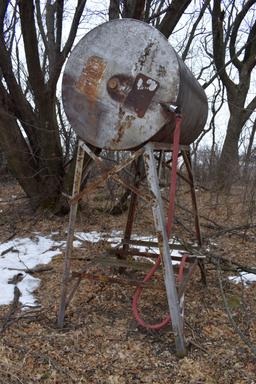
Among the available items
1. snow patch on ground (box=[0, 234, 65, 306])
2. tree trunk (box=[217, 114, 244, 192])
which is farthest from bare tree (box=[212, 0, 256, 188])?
snow patch on ground (box=[0, 234, 65, 306])

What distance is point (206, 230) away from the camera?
799cm

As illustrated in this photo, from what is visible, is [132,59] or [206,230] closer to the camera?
[132,59]

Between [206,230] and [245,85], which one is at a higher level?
[245,85]

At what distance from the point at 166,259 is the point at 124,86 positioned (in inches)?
59.8

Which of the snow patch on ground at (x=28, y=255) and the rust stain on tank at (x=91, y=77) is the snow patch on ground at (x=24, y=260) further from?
the rust stain on tank at (x=91, y=77)

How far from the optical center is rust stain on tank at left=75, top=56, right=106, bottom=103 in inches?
142

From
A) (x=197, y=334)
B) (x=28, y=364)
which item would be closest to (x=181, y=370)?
(x=197, y=334)

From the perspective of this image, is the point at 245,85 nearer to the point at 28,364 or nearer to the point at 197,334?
the point at 197,334

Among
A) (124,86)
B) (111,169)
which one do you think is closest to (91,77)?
(124,86)

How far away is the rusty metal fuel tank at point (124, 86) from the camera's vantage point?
343 centimetres

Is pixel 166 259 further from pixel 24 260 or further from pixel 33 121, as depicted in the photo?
pixel 33 121

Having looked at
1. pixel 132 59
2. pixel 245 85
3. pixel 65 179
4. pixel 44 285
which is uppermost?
pixel 245 85

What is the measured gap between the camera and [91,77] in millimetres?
3648

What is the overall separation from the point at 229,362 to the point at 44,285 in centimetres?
246
